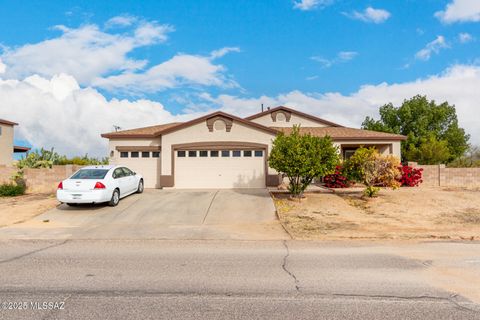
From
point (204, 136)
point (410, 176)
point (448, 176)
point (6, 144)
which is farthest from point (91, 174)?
point (6, 144)

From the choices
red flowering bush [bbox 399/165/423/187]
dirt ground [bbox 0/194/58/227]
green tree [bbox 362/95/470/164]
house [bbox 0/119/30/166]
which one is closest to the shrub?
dirt ground [bbox 0/194/58/227]

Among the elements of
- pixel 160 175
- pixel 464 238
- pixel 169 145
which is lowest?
pixel 464 238

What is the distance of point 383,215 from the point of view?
45.2 feet

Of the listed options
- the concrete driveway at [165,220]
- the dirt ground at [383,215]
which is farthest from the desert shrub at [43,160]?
the dirt ground at [383,215]

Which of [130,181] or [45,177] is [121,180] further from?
[45,177]

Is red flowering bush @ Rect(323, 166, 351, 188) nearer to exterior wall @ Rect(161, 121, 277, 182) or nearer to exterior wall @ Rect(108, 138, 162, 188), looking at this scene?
exterior wall @ Rect(161, 121, 277, 182)

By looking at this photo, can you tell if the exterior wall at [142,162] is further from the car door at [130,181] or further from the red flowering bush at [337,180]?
the red flowering bush at [337,180]

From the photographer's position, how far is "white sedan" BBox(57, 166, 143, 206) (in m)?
13.9

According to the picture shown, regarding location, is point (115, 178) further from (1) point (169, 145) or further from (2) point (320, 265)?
(2) point (320, 265)

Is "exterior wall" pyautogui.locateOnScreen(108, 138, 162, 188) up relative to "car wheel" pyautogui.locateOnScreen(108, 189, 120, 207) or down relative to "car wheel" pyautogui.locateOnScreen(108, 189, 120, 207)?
up

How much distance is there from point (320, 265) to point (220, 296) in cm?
256

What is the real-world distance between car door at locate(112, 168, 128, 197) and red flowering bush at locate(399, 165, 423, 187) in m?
15.0

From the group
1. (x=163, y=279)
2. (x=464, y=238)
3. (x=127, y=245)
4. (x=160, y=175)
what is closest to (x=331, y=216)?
(x=464, y=238)

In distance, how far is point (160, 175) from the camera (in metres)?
21.2
